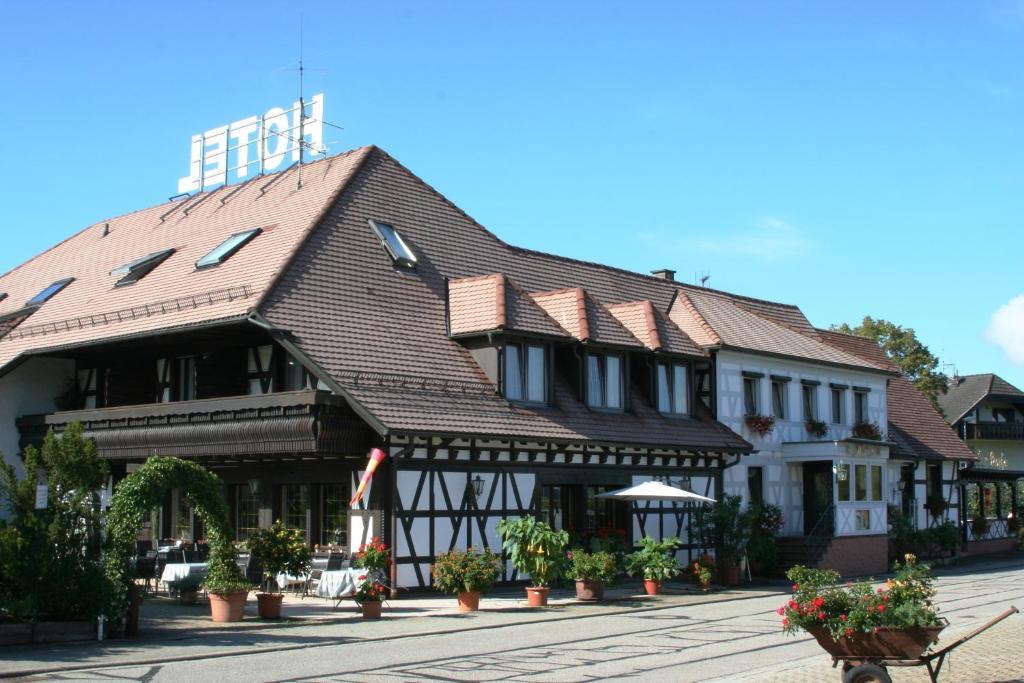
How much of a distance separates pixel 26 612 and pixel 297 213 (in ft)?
48.3

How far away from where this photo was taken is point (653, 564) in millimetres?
25094

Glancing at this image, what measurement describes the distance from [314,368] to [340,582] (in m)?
4.34

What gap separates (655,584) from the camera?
25281 millimetres

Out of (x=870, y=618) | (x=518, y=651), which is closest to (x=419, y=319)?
(x=518, y=651)

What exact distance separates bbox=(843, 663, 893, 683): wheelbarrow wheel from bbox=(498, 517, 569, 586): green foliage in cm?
1157

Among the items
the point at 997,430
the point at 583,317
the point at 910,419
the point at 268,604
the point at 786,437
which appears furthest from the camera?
the point at 997,430

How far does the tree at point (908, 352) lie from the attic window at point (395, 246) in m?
38.6

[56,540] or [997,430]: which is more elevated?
[997,430]

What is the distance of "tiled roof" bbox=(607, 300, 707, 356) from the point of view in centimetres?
3025

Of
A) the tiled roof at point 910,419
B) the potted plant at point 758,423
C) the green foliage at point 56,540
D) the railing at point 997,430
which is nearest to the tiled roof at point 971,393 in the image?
the railing at point 997,430

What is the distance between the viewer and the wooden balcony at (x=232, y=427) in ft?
73.8

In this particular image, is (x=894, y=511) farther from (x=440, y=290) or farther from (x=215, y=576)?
(x=215, y=576)

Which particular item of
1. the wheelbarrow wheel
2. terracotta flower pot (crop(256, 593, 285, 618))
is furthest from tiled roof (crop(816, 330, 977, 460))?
the wheelbarrow wheel

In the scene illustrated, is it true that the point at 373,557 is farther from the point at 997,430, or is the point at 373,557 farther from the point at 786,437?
the point at 997,430
